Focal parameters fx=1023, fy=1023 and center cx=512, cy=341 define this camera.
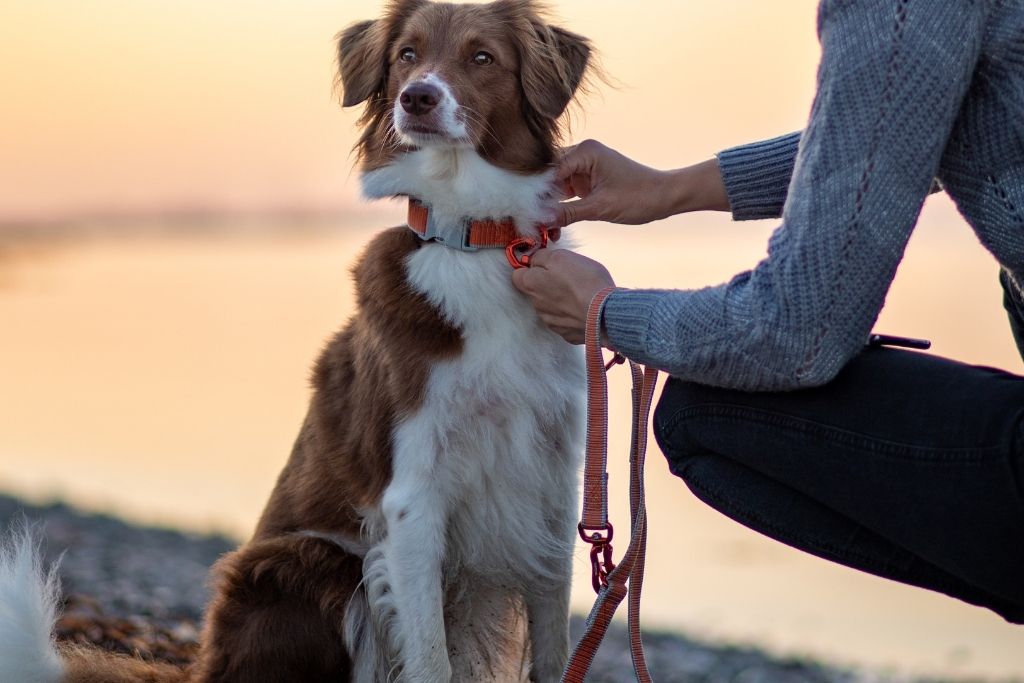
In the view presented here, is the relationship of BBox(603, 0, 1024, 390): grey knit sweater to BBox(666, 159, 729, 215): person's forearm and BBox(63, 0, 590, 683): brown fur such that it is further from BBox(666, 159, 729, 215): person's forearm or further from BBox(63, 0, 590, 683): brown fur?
BBox(63, 0, 590, 683): brown fur

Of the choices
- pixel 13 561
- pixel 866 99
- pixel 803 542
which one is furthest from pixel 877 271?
pixel 13 561

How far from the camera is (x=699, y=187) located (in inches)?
103

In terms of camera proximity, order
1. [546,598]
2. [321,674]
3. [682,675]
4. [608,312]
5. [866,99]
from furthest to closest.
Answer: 1. [682,675]
2. [546,598]
3. [321,674]
4. [608,312]
5. [866,99]

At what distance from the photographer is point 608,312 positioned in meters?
2.03

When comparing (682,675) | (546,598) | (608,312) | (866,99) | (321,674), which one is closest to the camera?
(866,99)

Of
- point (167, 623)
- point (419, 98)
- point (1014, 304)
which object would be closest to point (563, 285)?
point (419, 98)

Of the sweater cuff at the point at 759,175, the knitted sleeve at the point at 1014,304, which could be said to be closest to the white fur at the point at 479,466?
the sweater cuff at the point at 759,175

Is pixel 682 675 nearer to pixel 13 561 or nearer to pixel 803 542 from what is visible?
pixel 803 542

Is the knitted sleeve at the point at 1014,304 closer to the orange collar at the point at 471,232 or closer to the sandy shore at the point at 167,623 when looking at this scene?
the orange collar at the point at 471,232

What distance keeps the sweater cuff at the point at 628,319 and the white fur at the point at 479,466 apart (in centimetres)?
66

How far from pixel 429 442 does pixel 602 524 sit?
2.12ft

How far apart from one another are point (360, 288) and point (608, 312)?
3.25 ft

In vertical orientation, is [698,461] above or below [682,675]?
above

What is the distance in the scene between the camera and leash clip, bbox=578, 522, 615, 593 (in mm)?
2109
